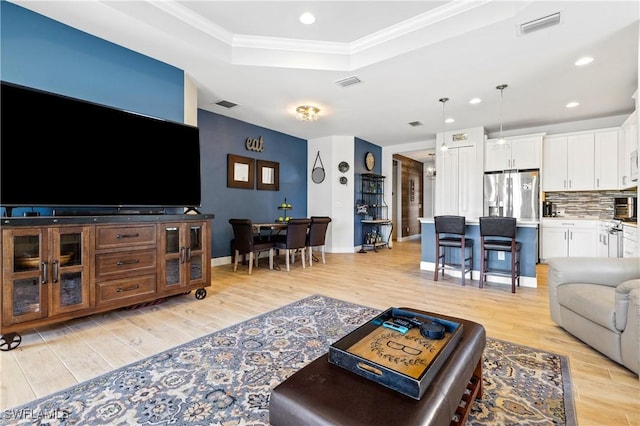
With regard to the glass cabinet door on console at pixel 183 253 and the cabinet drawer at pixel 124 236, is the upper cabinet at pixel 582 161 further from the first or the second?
the cabinet drawer at pixel 124 236

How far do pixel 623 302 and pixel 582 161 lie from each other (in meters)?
4.57

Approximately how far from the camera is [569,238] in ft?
16.7

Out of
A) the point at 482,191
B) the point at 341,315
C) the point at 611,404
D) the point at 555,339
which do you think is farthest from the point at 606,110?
the point at 341,315

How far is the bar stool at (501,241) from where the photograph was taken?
3516mm

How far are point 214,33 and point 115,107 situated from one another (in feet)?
4.02

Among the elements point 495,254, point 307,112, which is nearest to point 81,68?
point 307,112

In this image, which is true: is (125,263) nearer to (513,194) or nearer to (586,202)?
(513,194)

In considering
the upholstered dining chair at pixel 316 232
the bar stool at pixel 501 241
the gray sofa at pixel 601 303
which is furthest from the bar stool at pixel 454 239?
the upholstered dining chair at pixel 316 232

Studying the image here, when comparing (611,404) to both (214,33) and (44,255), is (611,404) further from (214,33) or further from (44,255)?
(214,33)

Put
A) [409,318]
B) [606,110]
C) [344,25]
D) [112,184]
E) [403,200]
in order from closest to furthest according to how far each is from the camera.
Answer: [409,318]
[112,184]
[344,25]
[606,110]
[403,200]

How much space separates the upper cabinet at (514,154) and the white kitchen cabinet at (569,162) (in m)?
0.22

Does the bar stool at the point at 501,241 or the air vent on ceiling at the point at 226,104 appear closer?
the bar stool at the point at 501,241

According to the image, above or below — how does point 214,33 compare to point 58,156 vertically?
above

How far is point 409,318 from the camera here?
59.7 inches
